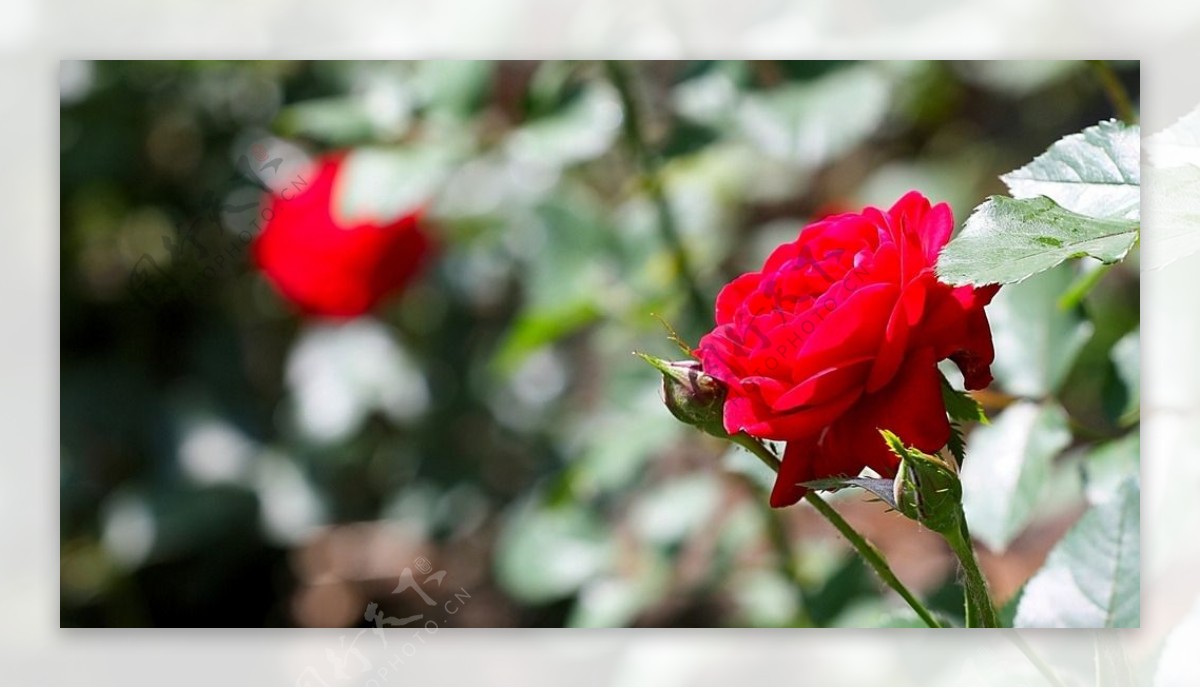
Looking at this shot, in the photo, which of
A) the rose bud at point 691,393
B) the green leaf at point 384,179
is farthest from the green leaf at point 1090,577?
the green leaf at point 384,179

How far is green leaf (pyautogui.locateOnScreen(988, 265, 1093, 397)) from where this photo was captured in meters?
0.94

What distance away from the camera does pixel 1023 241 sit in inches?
23.8

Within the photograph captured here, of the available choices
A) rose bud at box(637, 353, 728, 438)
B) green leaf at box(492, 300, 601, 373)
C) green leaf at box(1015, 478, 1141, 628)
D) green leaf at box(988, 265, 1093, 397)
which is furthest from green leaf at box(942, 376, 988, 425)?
green leaf at box(492, 300, 601, 373)

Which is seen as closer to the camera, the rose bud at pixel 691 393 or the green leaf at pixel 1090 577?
the rose bud at pixel 691 393

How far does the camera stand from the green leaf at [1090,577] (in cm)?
80

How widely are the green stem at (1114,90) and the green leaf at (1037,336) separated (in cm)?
15

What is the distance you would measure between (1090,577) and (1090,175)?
0.27 metres

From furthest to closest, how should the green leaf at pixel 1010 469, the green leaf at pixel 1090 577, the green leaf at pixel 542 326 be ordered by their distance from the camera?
the green leaf at pixel 542 326
the green leaf at pixel 1010 469
the green leaf at pixel 1090 577

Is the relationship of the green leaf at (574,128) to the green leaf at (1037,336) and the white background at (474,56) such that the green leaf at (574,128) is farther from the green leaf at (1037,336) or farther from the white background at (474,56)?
the green leaf at (1037,336)

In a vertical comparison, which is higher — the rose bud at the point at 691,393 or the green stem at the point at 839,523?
the rose bud at the point at 691,393

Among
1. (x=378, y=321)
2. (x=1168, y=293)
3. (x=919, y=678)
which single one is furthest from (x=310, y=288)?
(x=1168, y=293)

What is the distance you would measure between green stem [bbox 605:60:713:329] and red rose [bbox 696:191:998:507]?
48cm

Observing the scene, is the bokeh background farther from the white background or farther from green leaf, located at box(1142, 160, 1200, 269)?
green leaf, located at box(1142, 160, 1200, 269)

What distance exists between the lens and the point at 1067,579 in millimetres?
811
